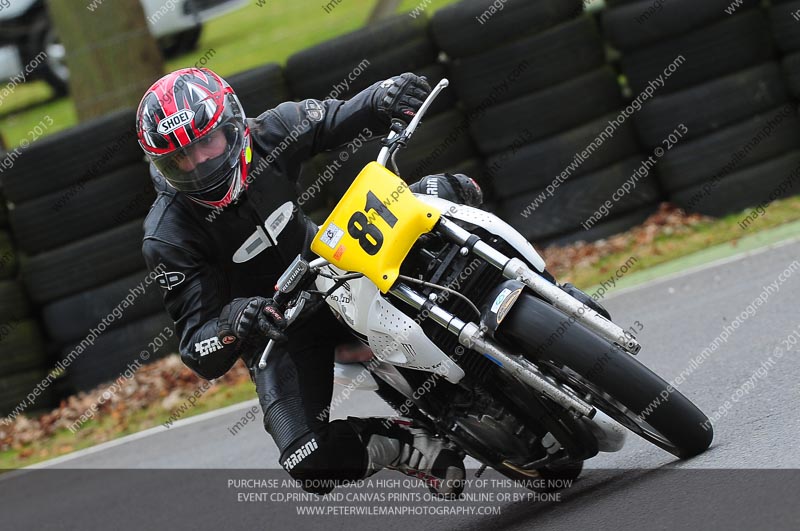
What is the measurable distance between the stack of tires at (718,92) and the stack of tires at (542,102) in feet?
0.91

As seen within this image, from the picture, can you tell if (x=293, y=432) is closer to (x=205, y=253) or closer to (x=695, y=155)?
(x=205, y=253)

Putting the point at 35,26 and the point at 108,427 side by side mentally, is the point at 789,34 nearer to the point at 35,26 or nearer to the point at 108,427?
the point at 108,427

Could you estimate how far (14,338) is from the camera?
343 inches

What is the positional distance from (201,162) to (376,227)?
2.68 ft

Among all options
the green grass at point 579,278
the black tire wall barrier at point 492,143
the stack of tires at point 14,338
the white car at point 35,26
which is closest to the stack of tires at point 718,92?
the black tire wall barrier at point 492,143

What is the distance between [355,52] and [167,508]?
3.99 m

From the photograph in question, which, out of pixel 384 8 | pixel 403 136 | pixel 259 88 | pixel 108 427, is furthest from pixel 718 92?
pixel 108 427

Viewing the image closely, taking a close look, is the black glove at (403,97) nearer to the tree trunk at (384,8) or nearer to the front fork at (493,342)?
the front fork at (493,342)

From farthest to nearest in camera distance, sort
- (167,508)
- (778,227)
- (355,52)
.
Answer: (355,52) → (778,227) → (167,508)

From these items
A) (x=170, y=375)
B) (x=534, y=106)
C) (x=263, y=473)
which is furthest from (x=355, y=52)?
(x=263, y=473)

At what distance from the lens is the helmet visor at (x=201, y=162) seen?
4.33 metres

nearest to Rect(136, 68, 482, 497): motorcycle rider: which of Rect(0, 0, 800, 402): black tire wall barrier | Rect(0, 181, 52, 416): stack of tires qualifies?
Rect(0, 0, 800, 402): black tire wall barrier

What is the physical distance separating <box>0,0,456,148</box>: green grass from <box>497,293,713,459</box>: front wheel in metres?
11.9

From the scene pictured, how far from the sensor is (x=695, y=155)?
841 centimetres
